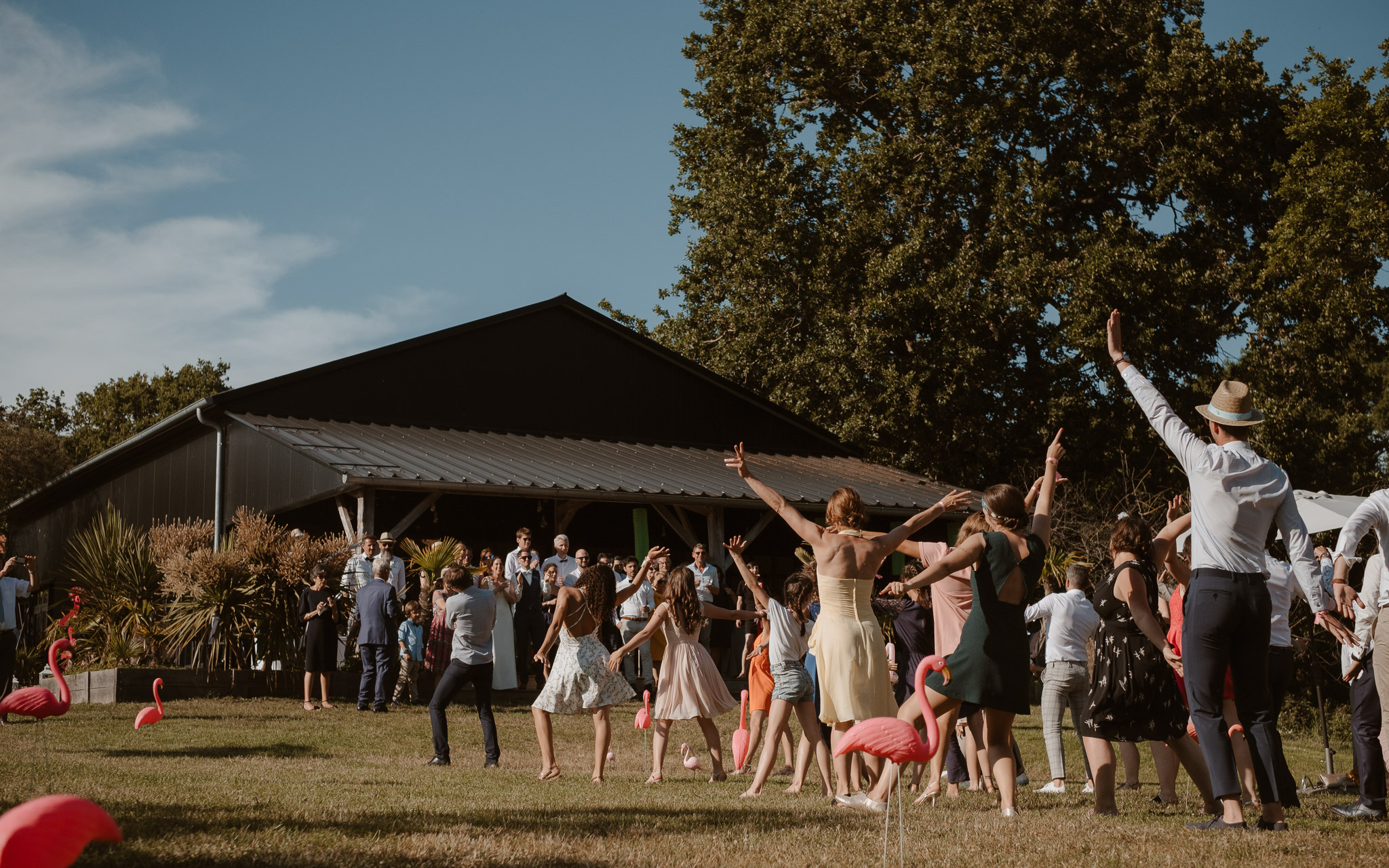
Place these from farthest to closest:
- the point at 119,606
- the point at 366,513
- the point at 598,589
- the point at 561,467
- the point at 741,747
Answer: the point at 561,467
the point at 366,513
the point at 119,606
the point at 741,747
the point at 598,589

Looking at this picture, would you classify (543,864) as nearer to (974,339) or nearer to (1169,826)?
(1169,826)

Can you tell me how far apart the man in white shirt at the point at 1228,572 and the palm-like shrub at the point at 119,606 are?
13.3 meters

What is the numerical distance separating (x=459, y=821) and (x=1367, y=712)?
5.25m

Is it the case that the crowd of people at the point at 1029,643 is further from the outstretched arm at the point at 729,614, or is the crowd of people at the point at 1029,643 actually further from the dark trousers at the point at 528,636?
the dark trousers at the point at 528,636

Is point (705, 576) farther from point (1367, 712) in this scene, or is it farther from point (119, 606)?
point (1367, 712)

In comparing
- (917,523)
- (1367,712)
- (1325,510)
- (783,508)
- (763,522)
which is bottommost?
(1367,712)

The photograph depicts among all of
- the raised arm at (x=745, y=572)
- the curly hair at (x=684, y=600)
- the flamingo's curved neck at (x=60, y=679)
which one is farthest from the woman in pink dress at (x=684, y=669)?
the flamingo's curved neck at (x=60, y=679)

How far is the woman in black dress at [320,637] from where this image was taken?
1460cm

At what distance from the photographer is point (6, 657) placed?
12.8 m

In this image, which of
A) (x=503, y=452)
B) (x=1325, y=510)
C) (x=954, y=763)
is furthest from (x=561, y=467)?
(x=954, y=763)

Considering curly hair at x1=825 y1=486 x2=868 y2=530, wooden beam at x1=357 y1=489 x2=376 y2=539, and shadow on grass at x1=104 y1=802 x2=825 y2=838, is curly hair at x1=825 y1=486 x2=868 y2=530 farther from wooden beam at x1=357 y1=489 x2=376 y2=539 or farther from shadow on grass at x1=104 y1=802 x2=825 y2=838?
wooden beam at x1=357 y1=489 x2=376 y2=539

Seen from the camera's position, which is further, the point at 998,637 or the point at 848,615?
the point at 848,615

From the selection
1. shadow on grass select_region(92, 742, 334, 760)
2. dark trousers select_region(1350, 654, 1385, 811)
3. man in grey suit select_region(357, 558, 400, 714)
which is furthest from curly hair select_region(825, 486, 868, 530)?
man in grey suit select_region(357, 558, 400, 714)

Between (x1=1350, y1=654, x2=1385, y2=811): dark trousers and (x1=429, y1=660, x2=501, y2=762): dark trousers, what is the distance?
6087 millimetres
